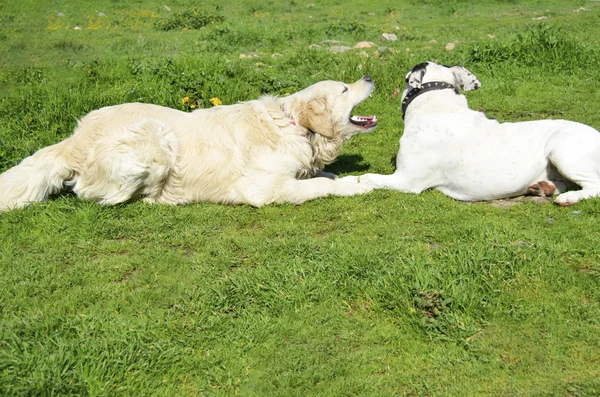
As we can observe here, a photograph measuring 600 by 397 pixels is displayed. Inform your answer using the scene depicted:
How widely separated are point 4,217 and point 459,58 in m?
9.13

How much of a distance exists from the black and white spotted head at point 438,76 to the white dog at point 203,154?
0.56 meters

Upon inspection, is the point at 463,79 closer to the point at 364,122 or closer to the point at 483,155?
the point at 364,122

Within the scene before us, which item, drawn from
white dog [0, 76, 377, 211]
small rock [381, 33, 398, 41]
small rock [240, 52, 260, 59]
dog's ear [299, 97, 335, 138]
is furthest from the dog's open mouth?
small rock [381, 33, 398, 41]

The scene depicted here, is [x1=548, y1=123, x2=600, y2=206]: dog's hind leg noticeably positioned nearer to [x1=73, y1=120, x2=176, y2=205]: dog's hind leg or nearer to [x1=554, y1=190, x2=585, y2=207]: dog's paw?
[x1=554, y1=190, x2=585, y2=207]: dog's paw

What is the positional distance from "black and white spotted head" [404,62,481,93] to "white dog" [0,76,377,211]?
21.9 inches

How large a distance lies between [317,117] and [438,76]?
5.44 ft

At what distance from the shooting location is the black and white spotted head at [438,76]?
7.28 meters

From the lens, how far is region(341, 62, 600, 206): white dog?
237 inches

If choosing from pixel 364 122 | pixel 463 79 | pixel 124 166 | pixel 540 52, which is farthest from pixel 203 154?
pixel 540 52

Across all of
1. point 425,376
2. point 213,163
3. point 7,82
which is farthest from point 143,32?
point 425,376

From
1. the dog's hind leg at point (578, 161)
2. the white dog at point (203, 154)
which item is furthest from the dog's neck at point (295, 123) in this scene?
the dog's hind leg at point (578, 161)

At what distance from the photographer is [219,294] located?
4543mm

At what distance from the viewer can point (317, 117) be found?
272 inches

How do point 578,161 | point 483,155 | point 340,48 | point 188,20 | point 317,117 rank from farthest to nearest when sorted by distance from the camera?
point 188,20 → point 340,48 → point 317,117 → point 483,155 → point 578,161
